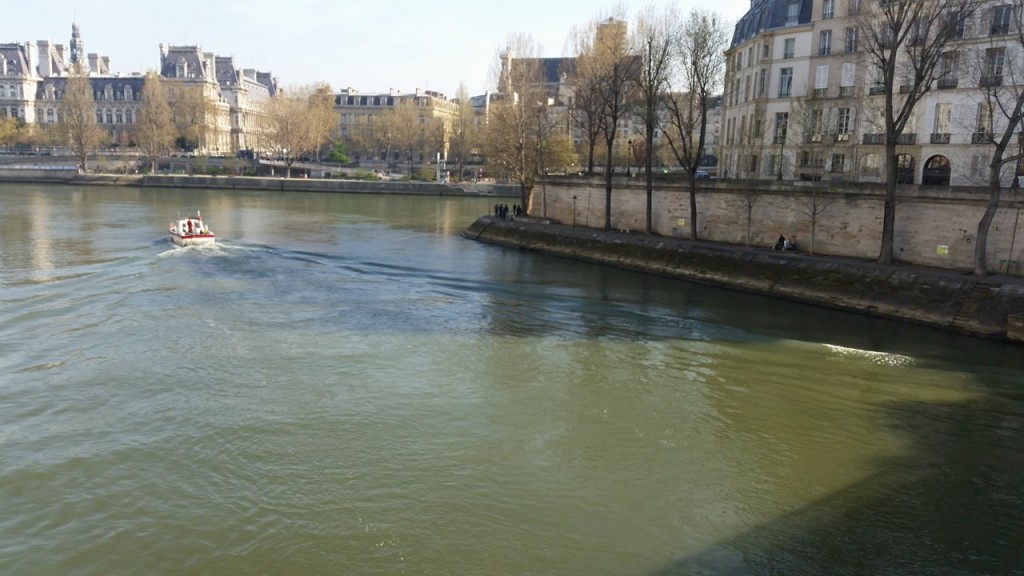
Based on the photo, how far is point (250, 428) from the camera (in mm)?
13680

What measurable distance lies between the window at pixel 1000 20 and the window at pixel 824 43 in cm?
882

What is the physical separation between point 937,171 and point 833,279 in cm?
1448

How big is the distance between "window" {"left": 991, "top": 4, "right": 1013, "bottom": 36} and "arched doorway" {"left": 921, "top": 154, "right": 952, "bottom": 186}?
610 centimetres

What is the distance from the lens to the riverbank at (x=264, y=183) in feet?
276

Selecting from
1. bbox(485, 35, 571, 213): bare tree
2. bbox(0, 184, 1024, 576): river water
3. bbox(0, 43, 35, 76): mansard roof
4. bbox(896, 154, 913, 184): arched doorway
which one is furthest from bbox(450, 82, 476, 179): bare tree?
bbox(0, 43, 35, 76): mansard roof

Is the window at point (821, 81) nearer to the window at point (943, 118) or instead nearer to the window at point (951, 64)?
the window at point (943, 118)

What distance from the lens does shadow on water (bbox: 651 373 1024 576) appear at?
9.91m

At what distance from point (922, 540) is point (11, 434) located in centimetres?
1528

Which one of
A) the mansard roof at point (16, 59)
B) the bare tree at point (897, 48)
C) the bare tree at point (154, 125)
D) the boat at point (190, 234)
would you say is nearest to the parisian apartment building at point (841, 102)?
the bare tree at point (897, 48)

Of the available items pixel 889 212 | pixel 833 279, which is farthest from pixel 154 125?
pixel 889 212

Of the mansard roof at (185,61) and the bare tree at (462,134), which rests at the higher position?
the mansard roof at (185,61)

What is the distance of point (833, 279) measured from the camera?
26.6 m

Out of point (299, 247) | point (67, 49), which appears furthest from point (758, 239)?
point (67, 49)

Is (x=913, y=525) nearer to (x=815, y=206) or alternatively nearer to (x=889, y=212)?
(x=889, y=212)
